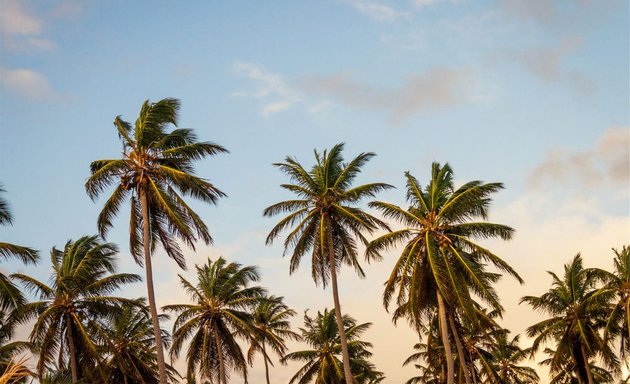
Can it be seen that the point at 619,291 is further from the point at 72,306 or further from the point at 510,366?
the point at 72,306

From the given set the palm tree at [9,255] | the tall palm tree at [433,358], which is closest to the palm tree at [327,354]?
the tall palm tree at [433,358]

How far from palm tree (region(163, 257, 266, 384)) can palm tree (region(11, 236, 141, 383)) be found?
7.21 meters

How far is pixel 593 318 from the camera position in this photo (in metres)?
47.7

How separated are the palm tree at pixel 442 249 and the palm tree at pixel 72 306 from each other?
1551 centimetres

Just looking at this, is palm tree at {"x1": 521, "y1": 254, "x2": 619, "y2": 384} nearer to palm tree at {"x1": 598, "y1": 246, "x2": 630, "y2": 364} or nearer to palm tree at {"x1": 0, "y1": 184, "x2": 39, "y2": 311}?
palm tree at {"x1": 598, "y1": 246, "x2": 630, "y2": 364}

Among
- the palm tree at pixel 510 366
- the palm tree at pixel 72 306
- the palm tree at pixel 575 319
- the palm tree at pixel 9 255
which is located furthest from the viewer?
the palm tree at pixel 510 366

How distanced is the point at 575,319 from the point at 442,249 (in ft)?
60.7

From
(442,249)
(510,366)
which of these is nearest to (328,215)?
(442,249)

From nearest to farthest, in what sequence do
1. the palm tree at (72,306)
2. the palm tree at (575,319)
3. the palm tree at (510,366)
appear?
the palm tree at (72,306)
the palm tree at (575,319)
the palm tree at (510,366)

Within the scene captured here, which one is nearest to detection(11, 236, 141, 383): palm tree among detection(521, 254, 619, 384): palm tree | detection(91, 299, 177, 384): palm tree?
detection(91, 299, 177, 384): palm tree

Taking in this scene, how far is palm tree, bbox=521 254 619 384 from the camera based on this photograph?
153ft

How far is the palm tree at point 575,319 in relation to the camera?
153ft

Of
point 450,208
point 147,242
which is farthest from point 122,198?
point 450,208

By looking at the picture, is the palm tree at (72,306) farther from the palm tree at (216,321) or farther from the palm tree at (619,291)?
the palm tree at (619,291)
